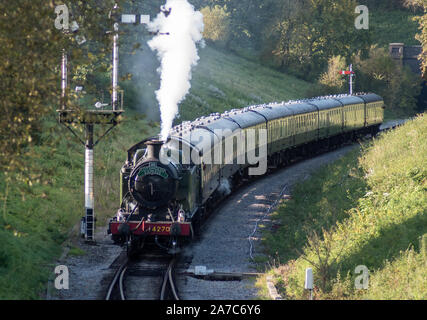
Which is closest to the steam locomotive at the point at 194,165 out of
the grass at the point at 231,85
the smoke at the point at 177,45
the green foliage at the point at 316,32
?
the smoke at the point at 177,45

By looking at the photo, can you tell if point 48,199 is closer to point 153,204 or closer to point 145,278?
point 153,204

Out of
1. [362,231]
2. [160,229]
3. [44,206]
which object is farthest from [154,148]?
[362,231]

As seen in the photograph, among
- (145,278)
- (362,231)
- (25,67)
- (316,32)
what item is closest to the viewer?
(25,67)

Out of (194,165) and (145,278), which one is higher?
(194,165)

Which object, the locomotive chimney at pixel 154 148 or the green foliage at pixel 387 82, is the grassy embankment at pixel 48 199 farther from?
the green foliage at pixel 387 82

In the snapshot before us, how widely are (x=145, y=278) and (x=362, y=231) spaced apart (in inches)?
212

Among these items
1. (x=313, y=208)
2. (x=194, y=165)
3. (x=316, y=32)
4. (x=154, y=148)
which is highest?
(x=316, y=32)

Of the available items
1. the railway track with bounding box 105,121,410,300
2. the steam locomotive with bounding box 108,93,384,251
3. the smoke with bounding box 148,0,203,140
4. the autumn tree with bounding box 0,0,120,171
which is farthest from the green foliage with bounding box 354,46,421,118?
the autumn tree with bounding box 0,0,120,171

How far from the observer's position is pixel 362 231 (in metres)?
16.5

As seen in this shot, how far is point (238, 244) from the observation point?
19.4 meters

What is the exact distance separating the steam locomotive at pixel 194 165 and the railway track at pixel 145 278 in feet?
1.50

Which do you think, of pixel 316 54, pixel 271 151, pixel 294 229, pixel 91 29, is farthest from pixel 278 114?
pixel 316 54

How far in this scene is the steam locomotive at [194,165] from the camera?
17.4m

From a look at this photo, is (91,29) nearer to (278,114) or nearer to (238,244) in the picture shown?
(238,244)
